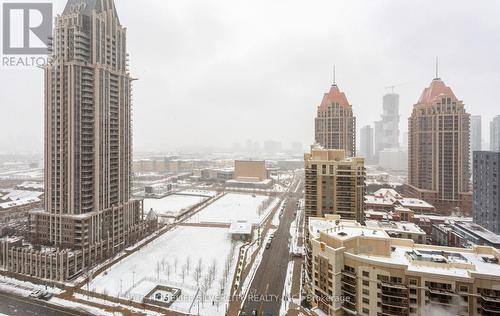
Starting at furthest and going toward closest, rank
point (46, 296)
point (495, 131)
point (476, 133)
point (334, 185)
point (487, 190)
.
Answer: point (476, 133), point (495, 131), point (487, 190), point (334, 185), point (46, 296)

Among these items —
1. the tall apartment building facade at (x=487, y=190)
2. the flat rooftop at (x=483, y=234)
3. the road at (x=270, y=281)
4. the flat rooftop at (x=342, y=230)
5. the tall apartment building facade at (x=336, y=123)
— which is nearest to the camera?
the flat rooftop at (x=342, y=230)

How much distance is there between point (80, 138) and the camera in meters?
37.0

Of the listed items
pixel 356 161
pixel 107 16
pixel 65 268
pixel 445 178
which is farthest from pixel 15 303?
pixel 445 178

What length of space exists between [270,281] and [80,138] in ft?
98.4

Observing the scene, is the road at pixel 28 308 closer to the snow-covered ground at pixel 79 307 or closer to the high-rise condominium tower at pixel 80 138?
the snow-covered ground at pixel 79 307

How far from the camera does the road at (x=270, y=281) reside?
27.2 m

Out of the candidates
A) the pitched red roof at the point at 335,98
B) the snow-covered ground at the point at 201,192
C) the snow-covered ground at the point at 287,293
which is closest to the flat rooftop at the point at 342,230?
the snow-covered ground at the point at 287,293

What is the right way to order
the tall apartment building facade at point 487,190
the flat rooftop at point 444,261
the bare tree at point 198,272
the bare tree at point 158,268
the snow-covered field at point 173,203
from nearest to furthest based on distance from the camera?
the flat rooftop at point 444,261 → the bare tree at point 198,272 → the bare tree at point 158,268 → the tall apartment building facade at point 487,190 → the snow-covered field at point 173,203

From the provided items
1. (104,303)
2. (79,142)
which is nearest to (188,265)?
(104,303)

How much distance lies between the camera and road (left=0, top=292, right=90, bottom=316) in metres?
25.6

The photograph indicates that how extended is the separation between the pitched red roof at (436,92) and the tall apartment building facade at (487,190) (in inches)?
690

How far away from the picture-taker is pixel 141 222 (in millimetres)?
47281

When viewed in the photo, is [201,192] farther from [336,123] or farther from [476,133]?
[476,133]

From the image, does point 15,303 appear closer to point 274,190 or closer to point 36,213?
point 36,213
